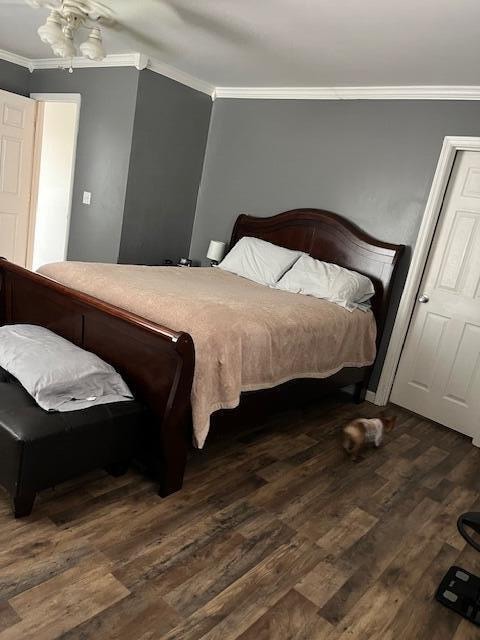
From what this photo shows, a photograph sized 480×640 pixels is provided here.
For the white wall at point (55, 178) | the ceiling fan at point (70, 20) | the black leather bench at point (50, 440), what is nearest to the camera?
the black leather bench at point (50, 440)

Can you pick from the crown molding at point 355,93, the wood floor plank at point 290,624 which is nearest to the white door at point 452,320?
the crown molding at point 355,93

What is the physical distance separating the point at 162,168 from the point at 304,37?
1.92 metres

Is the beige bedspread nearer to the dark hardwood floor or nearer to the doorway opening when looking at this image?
the dark hardwood floor

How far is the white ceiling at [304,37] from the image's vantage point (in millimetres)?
2352

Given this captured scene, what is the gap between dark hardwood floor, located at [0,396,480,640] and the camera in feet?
5.07

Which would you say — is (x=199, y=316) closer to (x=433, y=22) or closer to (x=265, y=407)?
(x=265, y=407)

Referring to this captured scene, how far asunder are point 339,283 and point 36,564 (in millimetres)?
2504

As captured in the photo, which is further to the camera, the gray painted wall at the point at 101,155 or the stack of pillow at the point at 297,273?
the gray painted wall at the point at 101,155

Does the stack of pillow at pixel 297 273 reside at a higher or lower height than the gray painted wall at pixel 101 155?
lower

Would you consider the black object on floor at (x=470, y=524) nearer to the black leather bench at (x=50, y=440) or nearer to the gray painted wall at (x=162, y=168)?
the black leather bench at (x=50, y=440)

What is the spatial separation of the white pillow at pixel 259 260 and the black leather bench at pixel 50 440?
1912 millimetres

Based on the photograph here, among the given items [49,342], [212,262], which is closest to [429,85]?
[212,262]

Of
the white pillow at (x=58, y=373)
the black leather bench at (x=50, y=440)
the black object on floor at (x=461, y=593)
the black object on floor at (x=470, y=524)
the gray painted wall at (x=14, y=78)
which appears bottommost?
the black object on floor at (x=461, y=593)

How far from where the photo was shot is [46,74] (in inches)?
189
